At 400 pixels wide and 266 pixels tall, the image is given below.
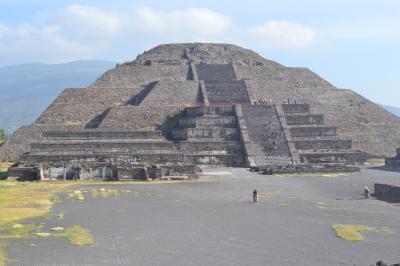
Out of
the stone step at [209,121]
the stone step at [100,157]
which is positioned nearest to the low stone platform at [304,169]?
the stone step at [100,157]

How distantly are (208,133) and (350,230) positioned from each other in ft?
87.4

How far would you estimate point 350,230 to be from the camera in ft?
65.0

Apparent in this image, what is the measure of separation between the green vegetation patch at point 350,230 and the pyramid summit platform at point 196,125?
1756 cm

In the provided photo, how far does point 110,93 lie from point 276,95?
15346 mm

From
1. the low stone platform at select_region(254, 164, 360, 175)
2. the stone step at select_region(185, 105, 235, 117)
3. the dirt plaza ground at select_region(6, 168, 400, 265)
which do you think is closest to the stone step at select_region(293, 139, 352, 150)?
the low stone platform at select_region(254, 164, 360, 175)

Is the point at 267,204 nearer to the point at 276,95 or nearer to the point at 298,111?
the point at 298,111

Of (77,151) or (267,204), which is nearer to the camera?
(267,204)

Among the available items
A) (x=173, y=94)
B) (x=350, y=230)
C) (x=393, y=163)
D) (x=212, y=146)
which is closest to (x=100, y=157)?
(x=212, y=146)

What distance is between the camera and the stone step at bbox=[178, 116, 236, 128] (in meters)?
46.8

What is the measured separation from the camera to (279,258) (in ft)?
52.2

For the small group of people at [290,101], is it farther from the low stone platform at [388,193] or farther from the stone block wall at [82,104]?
the low stone platform at [388,193]

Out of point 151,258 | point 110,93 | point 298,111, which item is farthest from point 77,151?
point 151,258

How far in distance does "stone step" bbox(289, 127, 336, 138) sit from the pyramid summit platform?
77 millimetres

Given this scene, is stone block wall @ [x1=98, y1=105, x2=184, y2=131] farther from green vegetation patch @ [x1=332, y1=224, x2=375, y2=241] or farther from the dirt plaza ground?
green vegetation patch @ [x1=332, y1=224, x2=375, y2=241]
